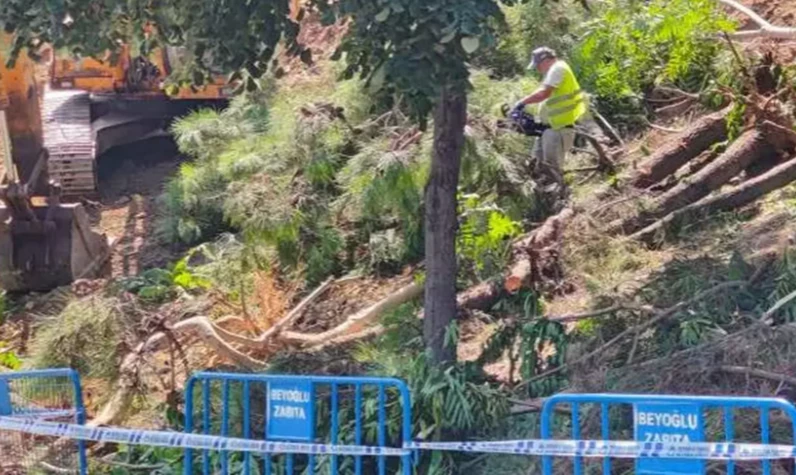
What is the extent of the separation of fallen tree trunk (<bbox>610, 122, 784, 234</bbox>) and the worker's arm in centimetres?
143

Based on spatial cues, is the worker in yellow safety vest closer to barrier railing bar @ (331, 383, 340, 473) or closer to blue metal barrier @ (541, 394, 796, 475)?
barrier railing bar @ (331, 383, 340, 473)

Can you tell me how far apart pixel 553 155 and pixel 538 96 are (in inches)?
20.3

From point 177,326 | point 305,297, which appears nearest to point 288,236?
point 305,297

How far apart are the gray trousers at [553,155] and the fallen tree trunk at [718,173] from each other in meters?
0.79

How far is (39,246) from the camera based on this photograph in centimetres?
1167

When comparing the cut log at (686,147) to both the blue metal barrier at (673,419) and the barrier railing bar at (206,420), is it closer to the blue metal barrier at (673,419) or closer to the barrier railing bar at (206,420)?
the barrier railing bar at (206,420)

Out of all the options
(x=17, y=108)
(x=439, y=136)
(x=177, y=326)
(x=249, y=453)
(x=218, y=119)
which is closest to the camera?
(x=249, y=453)

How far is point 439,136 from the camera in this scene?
6.94 metres

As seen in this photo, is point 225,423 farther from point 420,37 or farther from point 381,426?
point 420,37

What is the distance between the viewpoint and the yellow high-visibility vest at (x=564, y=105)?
10336mm

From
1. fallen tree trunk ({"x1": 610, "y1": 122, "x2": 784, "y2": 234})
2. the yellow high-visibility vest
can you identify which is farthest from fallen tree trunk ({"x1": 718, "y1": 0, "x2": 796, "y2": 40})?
the yellow high-visibility vest

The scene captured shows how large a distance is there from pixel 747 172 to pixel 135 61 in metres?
8.97

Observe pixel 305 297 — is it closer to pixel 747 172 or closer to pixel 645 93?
pixel 747 172

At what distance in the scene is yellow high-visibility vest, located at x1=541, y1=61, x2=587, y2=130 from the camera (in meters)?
10.3
